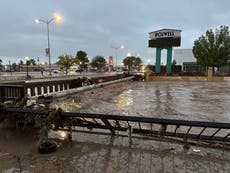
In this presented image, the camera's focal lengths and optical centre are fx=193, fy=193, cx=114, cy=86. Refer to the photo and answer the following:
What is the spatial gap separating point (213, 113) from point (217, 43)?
27687mm

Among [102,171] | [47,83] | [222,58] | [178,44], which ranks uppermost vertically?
[178,44]

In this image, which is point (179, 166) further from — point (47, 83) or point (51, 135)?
point (47, 83)

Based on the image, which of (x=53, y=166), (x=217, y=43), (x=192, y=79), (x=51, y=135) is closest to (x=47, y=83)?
(x=51, y=135)

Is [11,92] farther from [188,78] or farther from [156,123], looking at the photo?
[188,78]

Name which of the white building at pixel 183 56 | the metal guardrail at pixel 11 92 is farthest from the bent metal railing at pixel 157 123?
the white building at pixel 183 56

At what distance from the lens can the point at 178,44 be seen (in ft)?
90.6

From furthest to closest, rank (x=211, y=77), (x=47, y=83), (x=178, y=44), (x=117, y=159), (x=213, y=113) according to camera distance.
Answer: (x=178, y=44) → (x=211, y=77) → (x=47, y=83) → (x=213, y=113) → (x=117, y=159)

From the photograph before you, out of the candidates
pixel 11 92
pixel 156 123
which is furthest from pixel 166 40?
pixel 156 123

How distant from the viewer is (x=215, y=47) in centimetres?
2972

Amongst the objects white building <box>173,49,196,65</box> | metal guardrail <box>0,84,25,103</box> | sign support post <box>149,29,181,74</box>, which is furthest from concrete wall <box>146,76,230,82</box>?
white building <box>173,49,196,65</box>

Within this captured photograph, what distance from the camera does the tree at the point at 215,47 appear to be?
96.9ft

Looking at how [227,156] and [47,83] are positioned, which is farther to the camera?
[47,83]

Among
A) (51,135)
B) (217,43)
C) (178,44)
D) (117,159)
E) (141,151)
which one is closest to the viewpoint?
(117,159)

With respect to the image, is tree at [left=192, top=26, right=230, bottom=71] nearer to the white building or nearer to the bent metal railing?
the white building
